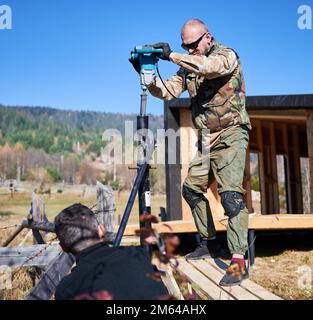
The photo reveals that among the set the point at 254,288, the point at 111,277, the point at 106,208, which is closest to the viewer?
the point at 111,277

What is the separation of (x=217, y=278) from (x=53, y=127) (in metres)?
139

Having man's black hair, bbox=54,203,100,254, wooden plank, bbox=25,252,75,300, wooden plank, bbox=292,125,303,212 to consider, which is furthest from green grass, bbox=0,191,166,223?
man's black hair, bbox=54,203,100,254

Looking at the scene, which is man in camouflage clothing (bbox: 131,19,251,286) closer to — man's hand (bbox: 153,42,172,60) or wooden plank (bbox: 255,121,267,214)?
→ man's hand (bbox: 153,42,172,60)

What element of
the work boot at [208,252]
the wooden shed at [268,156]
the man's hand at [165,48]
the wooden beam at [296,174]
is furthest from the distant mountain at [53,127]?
the man's hand at [165,48]

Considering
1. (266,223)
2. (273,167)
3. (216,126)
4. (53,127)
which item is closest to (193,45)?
(216,126)

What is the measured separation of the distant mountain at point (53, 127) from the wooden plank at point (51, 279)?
278 ft

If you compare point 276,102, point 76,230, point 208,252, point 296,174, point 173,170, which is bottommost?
point 208,252

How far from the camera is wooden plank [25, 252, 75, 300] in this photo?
3.02 metres

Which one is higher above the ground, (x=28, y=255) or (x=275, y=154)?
(x=275, y=154)

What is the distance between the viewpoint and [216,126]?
3.45 meters

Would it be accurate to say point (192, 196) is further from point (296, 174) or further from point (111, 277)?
point (296, 174)

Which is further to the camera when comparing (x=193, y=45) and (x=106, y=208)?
(x=106, y=208)

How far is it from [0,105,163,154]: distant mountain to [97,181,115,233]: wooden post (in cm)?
8262

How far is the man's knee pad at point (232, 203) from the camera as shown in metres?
3.23
